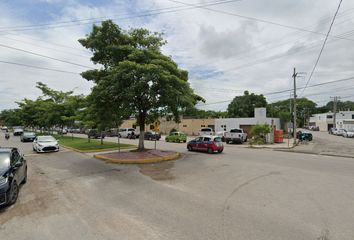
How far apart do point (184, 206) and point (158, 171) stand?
5.72 m

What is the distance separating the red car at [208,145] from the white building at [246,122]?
2148 cm

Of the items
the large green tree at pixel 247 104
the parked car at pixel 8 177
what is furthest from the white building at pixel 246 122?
the parked car at pixel 8 177

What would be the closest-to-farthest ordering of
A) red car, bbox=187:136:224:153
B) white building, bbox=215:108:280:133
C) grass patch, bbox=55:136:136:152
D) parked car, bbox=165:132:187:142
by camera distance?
red car, bbox=187:136:224:153 → grass patch, bbox=55:136:136:152 → parked car, bbox=165:132:187:142 → white building, bbox=215:108:280:133

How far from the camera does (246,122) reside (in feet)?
148

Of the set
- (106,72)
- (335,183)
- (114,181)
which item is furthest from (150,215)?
(106,72)

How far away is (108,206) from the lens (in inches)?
283

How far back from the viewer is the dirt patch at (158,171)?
1121cm

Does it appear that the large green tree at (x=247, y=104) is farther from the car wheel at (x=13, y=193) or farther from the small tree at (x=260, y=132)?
the car wheel at (x=13, y=193)

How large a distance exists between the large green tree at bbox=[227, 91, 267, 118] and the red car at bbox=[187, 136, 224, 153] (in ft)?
165

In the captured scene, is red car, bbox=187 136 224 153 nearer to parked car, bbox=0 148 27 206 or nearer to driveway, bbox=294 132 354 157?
driveway, bbox=294 132 354 157

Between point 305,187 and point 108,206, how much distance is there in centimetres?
683

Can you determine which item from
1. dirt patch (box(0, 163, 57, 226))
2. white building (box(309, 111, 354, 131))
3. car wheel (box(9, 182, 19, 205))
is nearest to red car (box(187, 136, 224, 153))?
dirt patch (box(0, 163, 57, 226))

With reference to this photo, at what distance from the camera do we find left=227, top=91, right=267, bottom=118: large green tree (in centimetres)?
7038

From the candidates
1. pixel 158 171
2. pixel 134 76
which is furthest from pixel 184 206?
pixel 134 76
